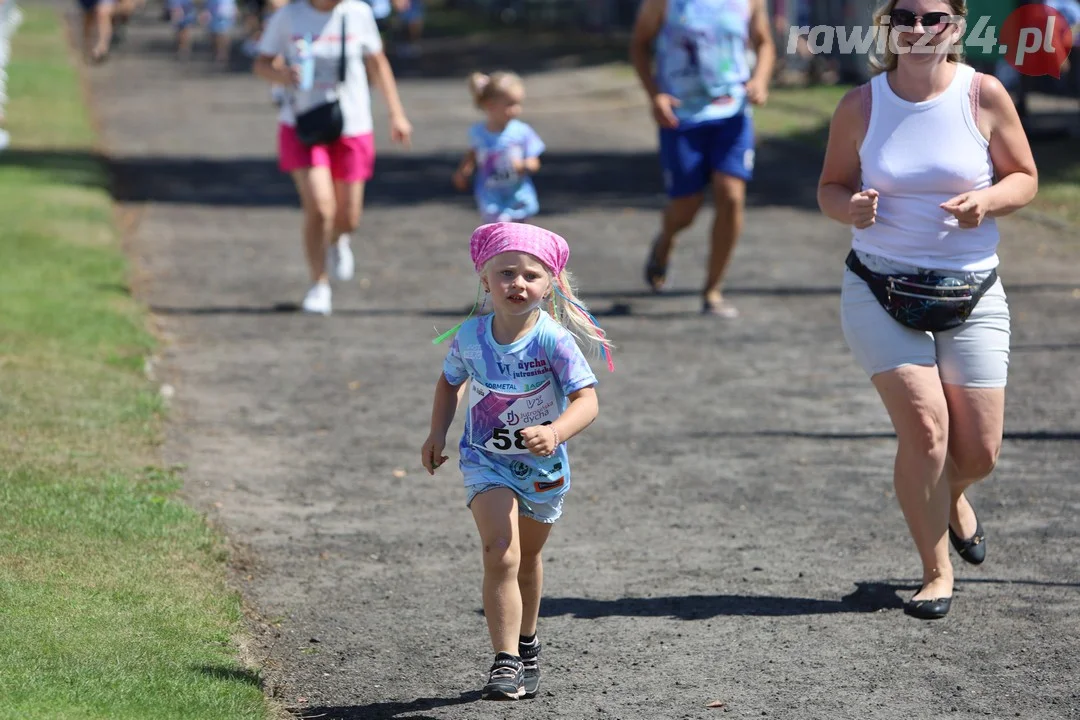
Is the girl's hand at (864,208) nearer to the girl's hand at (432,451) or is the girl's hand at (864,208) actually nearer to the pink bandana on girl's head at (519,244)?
the pink bandana on girl's head at (519,244)

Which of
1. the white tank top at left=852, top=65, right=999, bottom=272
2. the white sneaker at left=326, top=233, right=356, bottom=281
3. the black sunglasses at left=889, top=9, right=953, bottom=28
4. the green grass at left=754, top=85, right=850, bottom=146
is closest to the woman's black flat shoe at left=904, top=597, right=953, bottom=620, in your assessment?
the white tank top at left=852, top=65, right=999, bottom=272

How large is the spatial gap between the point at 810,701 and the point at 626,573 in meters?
1.38

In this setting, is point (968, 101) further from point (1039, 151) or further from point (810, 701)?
point (1039, 151)

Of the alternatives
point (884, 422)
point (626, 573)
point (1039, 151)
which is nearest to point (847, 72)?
point (1039, 151)

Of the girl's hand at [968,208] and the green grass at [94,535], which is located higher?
the girl's hand at [968,208]

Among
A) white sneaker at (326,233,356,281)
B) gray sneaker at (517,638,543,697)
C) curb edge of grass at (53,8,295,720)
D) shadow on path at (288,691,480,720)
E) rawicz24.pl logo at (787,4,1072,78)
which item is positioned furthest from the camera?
rawicz24.pl logo at (787,4,1072,78)

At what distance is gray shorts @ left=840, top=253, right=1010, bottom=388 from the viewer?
5.52 metres

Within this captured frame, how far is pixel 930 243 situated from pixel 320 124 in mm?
5313

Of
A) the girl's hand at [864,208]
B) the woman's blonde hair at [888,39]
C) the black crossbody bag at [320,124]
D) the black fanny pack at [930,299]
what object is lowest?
the black crossbody bag at [320,124]

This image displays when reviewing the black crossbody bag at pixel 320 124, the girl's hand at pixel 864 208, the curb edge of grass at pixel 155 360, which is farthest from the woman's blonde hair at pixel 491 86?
the girl's hand at pixel 864 208

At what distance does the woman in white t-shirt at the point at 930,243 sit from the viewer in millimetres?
5418

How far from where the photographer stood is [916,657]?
5.20 metres

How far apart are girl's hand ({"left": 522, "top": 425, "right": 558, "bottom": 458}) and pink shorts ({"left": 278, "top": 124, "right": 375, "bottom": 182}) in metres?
5.81

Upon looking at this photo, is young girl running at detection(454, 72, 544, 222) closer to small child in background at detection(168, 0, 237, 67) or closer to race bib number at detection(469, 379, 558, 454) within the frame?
race bib number at detection(469, 379, 558, 454)
